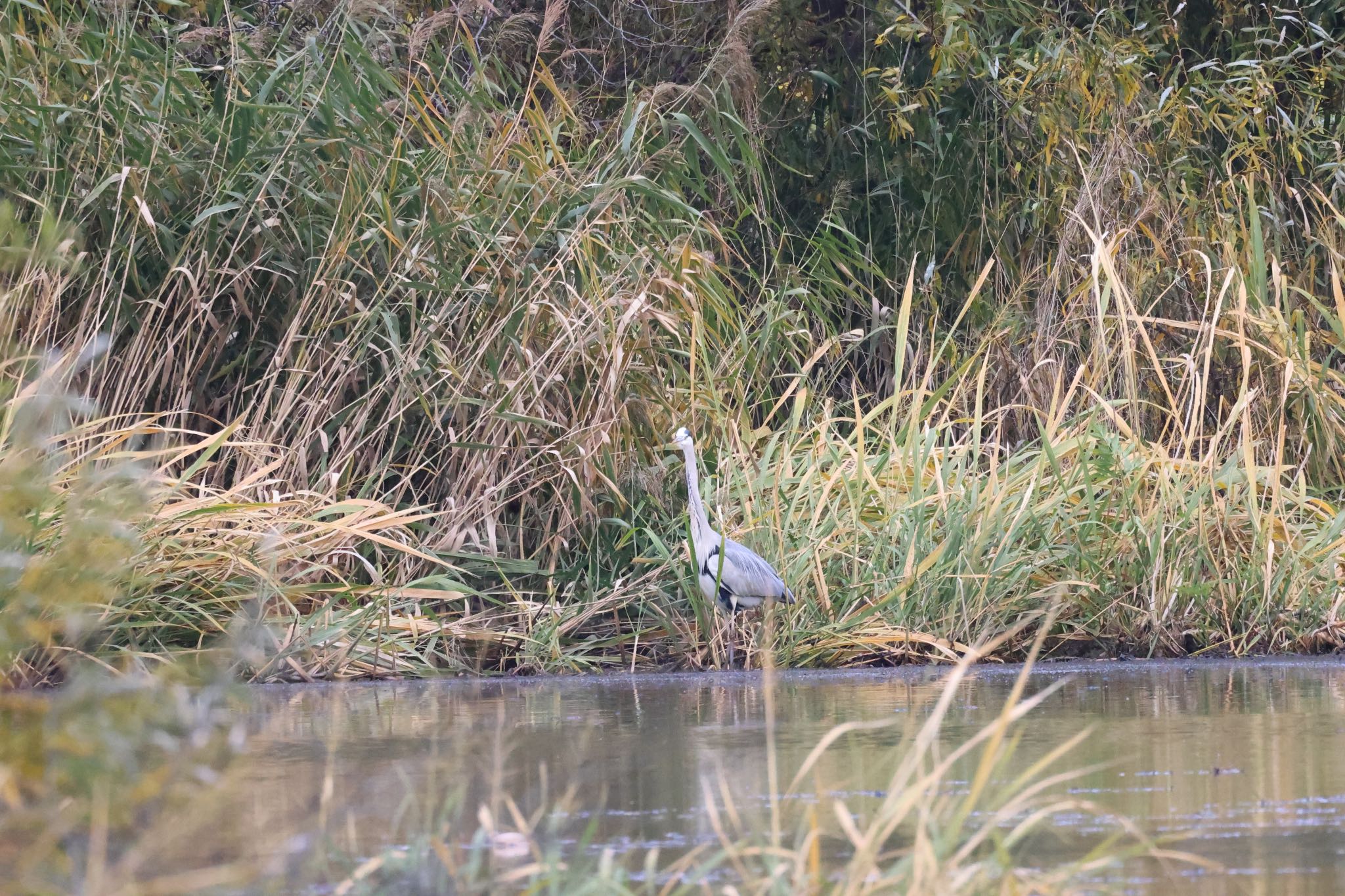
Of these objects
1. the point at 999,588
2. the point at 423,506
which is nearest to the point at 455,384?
the point at 423,506

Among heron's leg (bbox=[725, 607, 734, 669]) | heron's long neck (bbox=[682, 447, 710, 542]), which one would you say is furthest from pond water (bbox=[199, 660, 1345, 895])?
heron's long neck (bbox=[682, 447, 710, 542])

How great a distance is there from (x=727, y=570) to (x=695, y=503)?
331 millimetres

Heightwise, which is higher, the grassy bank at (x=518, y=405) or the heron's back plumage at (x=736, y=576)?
the grassy bank at (x=518, y=405)

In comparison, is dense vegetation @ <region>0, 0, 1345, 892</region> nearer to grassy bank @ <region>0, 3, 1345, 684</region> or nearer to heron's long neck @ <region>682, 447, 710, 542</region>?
grassy bank @ <region>0, 3, 1345, 684</region>

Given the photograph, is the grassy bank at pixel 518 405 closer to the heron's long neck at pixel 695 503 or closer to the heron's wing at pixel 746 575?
the heron's long neck at pixel 695 503

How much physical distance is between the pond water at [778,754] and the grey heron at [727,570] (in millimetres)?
288

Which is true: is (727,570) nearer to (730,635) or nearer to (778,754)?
(730,635)

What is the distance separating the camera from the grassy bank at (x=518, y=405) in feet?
20.6

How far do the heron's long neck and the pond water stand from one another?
19.9 inches

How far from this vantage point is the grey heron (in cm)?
611

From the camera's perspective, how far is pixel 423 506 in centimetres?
639

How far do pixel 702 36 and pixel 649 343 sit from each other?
324 centimetres

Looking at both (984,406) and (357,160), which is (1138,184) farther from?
(357,160)

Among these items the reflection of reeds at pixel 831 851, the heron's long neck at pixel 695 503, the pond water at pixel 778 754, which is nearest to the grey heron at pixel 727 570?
the heron's long neck at pixel 695 503
